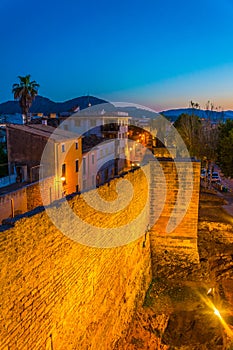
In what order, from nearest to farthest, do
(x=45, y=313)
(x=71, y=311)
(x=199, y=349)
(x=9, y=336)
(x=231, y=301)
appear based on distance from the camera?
(x=9, y=336)
(x=45, y=313)
(x=71, y=311)
(x=199, y=349)
(x=231, y=301)

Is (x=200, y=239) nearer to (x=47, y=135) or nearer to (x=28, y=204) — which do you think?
(x=28, y=204)

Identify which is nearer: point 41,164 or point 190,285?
point 190,285

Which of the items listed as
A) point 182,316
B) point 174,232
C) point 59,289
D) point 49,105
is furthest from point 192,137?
point 49,105

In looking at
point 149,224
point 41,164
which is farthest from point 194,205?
point 41,164

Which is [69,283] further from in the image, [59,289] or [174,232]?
[174,232]

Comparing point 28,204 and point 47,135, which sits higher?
point 47,135

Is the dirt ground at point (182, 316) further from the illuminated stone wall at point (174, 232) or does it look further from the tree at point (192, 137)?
the tree at point (192, 137)

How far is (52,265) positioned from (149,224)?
19.5ft

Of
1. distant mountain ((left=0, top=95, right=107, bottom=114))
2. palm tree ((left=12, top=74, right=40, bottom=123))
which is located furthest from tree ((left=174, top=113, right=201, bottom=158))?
distant mountain ((left=0, top=95, right=107, bottom=114))

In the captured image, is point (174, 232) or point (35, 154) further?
point (35, 154)

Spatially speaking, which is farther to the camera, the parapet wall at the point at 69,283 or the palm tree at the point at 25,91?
the palm tree at the point at 25,91

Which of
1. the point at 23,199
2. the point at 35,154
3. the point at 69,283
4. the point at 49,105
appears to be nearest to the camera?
the point at 69,283

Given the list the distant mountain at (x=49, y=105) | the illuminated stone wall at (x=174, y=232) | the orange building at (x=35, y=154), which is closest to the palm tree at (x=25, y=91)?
the orange building at (x=35, y=154)

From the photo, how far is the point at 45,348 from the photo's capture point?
4.25 meters
